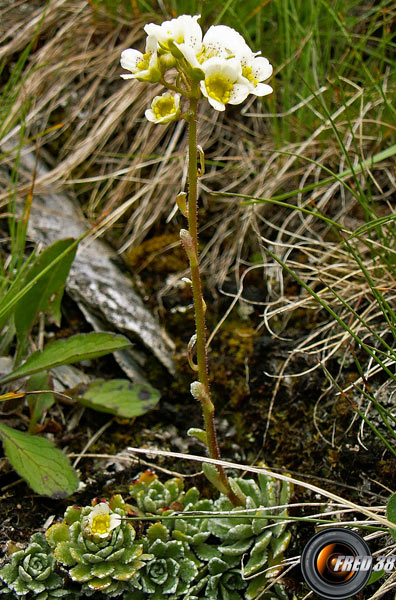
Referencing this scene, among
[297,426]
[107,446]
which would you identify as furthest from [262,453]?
[107,446]

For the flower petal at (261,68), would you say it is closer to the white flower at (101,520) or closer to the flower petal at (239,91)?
the flower petal at (239,91)

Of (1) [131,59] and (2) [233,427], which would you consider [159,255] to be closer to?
(2) [233,427]

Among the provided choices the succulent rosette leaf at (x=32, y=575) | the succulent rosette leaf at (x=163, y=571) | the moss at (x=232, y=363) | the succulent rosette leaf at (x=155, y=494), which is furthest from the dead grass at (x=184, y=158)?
the succulent rosette leaf at (x=32, y=575)

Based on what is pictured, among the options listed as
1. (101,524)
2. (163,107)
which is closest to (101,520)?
(101,524)

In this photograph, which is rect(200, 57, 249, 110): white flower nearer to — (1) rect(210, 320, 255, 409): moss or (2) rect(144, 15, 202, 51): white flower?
(2) rect(144, 15, 202, 51): white flower

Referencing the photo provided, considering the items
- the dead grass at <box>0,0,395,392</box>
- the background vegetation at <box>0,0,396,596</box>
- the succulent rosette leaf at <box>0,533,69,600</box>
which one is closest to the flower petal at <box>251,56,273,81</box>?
the background vegetation at <box>0,0,396,596</box>
